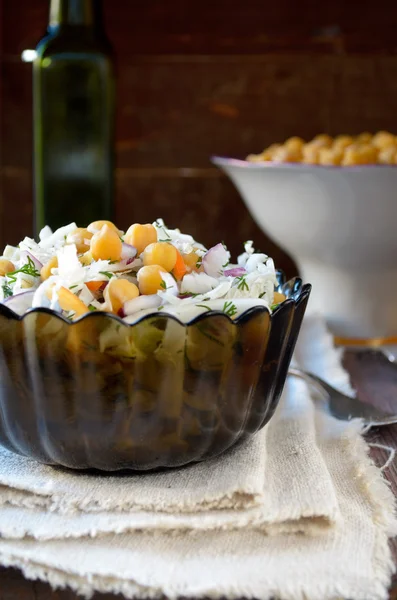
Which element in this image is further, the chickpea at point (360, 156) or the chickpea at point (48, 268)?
the chickpea at point (360, 156)

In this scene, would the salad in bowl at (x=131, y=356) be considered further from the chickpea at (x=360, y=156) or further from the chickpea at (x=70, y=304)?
the chickpea at (x=360, y=156)

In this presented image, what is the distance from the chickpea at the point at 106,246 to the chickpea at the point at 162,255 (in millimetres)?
29

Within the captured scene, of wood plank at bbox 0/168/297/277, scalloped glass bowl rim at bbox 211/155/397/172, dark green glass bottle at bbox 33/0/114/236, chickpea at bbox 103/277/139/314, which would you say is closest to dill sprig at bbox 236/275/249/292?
chickpea at bbox 103/277/139/314

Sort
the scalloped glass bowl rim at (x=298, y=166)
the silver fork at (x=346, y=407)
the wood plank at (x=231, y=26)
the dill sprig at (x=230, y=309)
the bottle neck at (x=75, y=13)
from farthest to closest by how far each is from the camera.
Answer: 1. the wood plank at (x=231, y=26)
2. the bottle neck at (x=75, y=13)
3. the scalloped glass bowl rim at (x=298, y=166)
4. the silver fork at (x=346, y=407)
5. the dill sprig at (x=230, y=309)

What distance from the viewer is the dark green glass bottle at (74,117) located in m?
1.34

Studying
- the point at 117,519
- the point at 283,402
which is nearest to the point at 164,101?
the point at 283,402

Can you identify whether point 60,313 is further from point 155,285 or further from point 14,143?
point 14,143

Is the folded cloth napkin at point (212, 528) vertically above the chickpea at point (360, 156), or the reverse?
the chickpea at point (360, 156)

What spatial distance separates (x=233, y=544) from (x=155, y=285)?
22 centimetres

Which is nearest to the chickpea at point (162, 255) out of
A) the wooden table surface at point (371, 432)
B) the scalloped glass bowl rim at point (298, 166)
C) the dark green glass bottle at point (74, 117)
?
the wooden table surface at point (371, 432)

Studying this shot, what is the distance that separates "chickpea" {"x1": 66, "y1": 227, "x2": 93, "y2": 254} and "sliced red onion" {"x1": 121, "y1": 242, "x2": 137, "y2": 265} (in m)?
0.05

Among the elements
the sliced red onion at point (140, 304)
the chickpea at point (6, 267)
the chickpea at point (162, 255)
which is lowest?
the chickpea at point (6, 267)

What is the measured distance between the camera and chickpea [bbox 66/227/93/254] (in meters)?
0.78

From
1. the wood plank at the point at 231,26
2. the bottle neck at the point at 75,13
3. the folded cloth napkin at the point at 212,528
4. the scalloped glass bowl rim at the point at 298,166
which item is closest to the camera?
the folded cloth napkin at the point at 212,528
